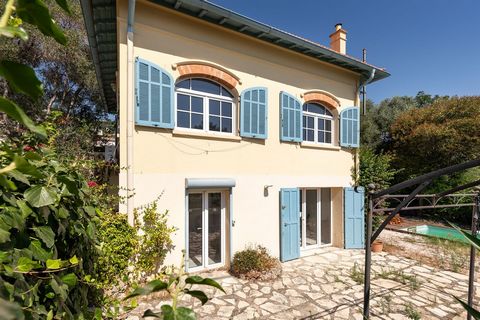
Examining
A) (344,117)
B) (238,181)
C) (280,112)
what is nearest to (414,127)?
(344,117)


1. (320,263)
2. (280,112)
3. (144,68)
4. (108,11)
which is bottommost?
(320,263)

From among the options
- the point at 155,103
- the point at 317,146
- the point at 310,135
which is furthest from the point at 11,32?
the point at 310,135

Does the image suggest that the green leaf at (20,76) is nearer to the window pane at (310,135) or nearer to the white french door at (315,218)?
the window pane at (310,135)

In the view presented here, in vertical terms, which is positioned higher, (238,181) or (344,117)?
(344,117)

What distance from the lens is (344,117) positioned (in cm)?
908

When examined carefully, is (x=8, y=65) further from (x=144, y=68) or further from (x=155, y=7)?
(x=155, y=7)

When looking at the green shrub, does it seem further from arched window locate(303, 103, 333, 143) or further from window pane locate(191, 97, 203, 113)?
arched window locate(303, 103, 333, 143)

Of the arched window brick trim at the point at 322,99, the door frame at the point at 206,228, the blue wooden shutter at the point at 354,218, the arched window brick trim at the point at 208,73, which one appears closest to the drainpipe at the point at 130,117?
the arched window brick trim at the point at 208,73

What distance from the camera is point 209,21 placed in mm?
6496

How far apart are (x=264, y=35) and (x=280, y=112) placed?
215cm

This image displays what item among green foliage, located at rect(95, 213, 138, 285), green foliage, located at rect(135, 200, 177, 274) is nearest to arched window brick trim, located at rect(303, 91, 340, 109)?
green foliage, located at rect(135, 200, 177, 274)

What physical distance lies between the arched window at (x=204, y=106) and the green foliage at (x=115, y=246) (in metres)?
2.66

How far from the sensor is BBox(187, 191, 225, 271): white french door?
680 cm

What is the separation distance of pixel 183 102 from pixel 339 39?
6525 mm
